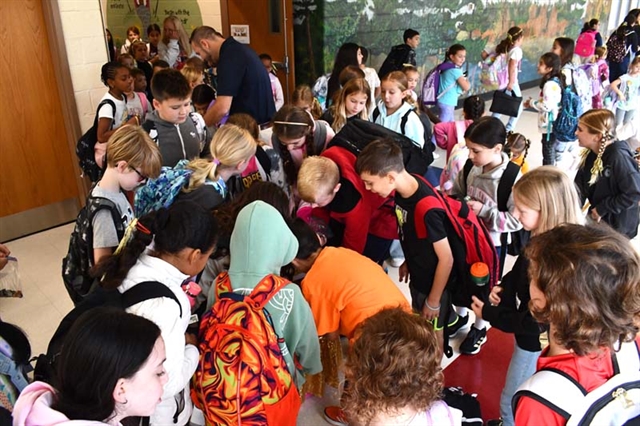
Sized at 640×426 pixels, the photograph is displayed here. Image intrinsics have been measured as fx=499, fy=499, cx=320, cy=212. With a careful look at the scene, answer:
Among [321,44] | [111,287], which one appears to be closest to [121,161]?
[111,287]

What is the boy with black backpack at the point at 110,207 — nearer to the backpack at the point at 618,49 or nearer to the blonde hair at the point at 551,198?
the blonde hair at the point at 551,198

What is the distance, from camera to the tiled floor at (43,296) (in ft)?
8.37

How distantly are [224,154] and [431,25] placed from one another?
6.59 meters

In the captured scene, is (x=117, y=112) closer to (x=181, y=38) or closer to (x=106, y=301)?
(x=106, y=301)

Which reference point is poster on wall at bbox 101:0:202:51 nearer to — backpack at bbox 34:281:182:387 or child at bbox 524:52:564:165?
child at bbox 524:52:564:165

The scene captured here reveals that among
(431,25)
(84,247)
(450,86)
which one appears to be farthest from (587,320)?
(431,25)

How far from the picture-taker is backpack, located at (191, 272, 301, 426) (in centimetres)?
166

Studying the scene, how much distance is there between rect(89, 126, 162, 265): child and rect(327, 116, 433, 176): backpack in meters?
1.07

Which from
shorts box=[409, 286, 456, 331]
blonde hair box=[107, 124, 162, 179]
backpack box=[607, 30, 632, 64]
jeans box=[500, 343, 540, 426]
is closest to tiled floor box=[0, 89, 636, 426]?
shorts box=[409, 286, 456, 331]

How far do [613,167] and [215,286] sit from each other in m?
2.36

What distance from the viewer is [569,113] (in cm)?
475

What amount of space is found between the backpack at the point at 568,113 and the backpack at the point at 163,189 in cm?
371

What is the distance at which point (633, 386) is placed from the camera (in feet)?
3.94

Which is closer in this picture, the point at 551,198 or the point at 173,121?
the point at 551,198
